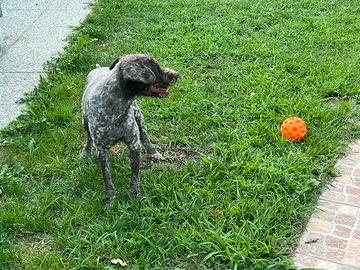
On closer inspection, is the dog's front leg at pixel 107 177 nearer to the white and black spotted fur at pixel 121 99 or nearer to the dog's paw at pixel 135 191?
the white and black spotted fur at pixel 121 99

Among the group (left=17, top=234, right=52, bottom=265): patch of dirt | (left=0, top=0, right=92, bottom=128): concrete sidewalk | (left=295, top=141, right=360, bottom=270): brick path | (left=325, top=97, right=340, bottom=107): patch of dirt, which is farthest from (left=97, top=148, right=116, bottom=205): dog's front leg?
(left=325, top=97, right=340, bottom=107): patch of dirt

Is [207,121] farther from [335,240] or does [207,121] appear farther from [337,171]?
[335,240]

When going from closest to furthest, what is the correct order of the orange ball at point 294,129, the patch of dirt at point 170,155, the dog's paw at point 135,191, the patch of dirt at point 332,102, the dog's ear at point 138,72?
the dog's ear at point 138,72 < the dog's paw at point 135,191 < the patch of dirt at point 170,155 < the orange ball at point 294,129 < the patch of dirt at point 332,102

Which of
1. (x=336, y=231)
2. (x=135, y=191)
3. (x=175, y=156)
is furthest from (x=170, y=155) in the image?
(x=336, y=231)

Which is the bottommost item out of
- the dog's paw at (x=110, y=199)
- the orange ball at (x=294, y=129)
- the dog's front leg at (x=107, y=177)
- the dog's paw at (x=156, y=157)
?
the dog's paw at (x=156, y=157)

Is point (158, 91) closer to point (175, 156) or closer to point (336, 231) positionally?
point (175, 156)

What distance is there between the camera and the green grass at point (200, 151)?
3.71 metres

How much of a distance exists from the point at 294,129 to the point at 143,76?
1.85m

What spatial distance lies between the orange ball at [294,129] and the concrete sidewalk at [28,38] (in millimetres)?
2686

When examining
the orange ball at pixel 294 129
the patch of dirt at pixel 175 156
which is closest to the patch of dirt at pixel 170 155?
the patch of dirt at pixel 175 156

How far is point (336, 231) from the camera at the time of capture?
151 inches

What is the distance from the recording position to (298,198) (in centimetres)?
411

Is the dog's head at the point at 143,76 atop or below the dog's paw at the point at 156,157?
atop

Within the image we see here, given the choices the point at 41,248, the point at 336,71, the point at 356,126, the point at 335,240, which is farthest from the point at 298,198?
the point at 336,71
